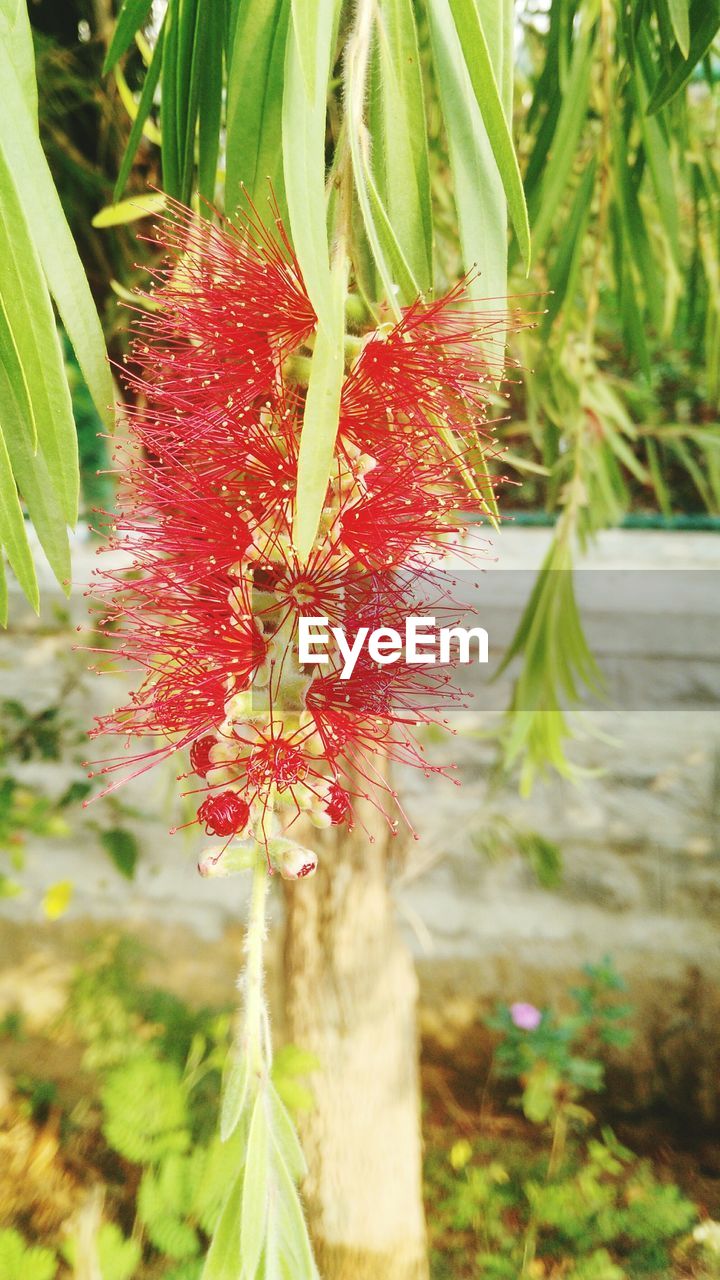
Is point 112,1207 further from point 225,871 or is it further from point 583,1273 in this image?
point 225,871

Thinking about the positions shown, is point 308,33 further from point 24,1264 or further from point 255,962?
point 24,1264

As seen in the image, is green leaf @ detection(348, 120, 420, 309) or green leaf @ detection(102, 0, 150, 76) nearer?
green leaf @ detection(348, 120, 420, 309)

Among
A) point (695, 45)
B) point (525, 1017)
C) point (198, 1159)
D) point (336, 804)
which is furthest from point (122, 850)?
point (695, 45)

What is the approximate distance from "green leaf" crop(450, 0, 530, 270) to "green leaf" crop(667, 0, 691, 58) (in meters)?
0.12

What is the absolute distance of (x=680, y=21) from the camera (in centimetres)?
39

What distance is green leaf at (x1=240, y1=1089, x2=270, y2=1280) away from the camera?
339 mm

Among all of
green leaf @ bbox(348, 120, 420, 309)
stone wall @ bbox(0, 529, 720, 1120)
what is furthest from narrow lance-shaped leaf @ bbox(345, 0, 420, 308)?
stone wall @ bbox(0, 529, 720, 1120)

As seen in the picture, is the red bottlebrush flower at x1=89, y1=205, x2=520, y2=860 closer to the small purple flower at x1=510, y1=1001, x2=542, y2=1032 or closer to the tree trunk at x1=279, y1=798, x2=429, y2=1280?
the tree trunk at x1=279, y1=798, x2=429, y2=1280

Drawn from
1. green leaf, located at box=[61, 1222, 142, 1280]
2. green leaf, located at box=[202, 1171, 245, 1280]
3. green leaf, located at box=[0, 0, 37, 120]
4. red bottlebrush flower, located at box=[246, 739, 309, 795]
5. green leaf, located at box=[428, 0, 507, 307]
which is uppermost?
green leaf, located at box=[0, 0, 37, 120]

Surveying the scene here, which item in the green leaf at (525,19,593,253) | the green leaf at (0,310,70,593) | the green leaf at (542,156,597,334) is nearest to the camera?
the green leaf at (0,310,70,593)

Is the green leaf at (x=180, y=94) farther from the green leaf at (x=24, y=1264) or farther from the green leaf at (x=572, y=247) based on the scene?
the green leaf at (x=24, y=1264)

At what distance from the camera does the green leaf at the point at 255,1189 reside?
34 cm

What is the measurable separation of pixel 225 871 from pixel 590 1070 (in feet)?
4.29

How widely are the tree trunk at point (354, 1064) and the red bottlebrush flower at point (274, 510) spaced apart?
71cm
